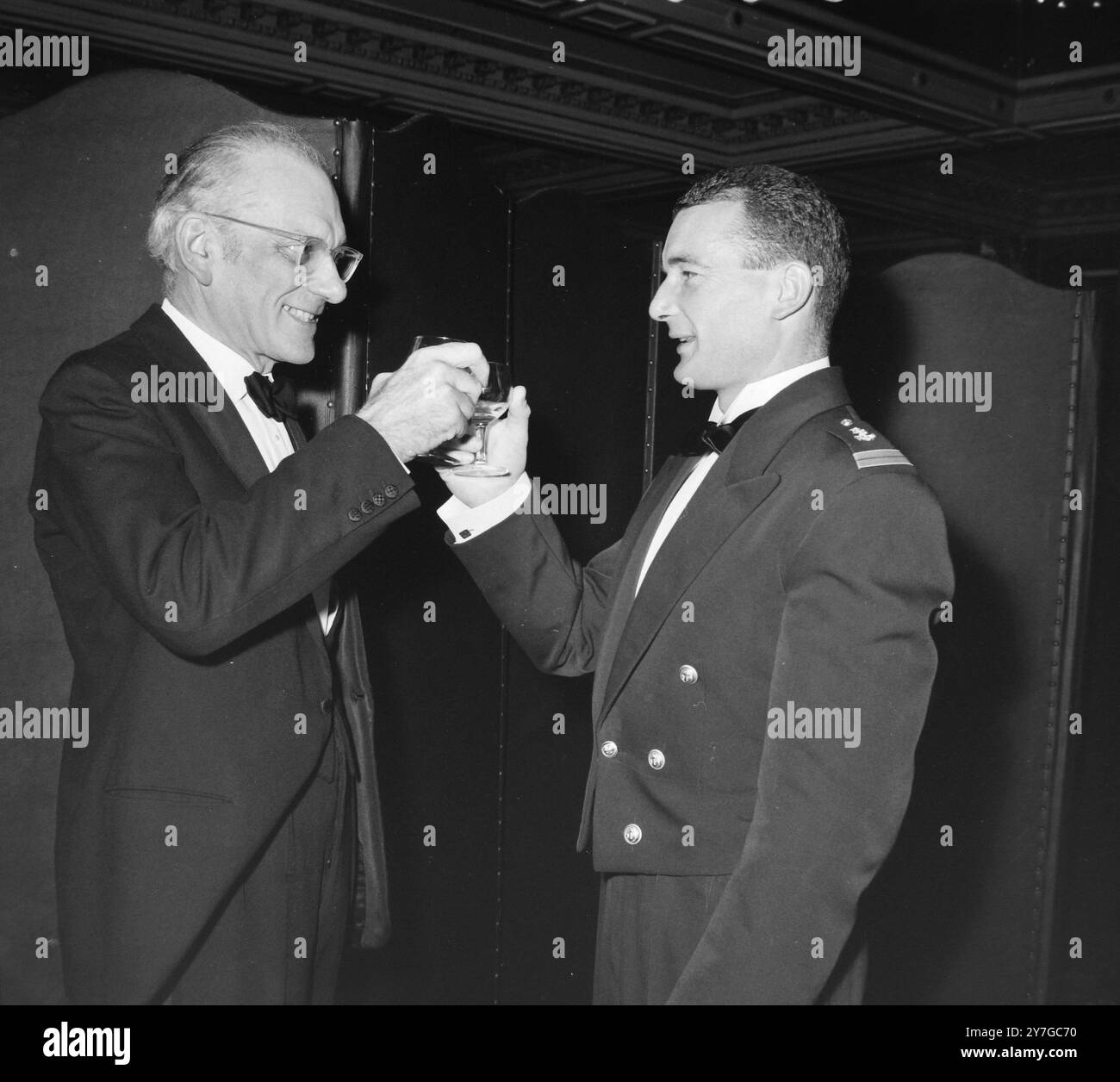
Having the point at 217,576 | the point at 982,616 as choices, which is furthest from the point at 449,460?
the point at 982,616

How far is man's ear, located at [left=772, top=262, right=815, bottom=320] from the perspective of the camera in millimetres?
1705

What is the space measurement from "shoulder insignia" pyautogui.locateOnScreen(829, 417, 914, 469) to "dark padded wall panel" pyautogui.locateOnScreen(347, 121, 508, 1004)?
3.27ft

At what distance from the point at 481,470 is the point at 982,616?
1.68 m

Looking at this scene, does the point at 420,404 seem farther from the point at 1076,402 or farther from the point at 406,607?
the point at 1076,402

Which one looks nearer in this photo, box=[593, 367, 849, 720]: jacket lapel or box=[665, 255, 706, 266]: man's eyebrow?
box=[593, 367, 849, 720]: jacket lapel

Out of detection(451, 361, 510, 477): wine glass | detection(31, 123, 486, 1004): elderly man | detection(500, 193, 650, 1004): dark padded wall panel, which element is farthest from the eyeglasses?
detection(500, 193, 650, 1004): dark padded wall panel

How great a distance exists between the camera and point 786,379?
5.73ft

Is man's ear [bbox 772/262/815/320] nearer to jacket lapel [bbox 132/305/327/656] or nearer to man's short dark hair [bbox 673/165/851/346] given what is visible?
man's short dark hair [bbox 673/165/851/346]

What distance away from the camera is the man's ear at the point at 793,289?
1.71m

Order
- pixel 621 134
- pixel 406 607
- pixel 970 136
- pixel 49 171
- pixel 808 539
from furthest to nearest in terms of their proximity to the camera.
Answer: pixel 621 134 → pixel 970 136 → pixel 406 607 → pixel 49 171 → pixel 808 539

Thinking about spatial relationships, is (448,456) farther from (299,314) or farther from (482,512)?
(299,314)
